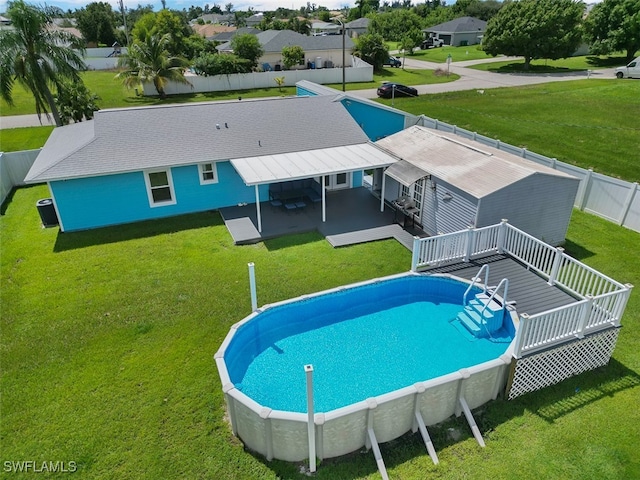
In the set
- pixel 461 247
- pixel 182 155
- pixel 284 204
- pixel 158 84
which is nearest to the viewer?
pixel 461 247

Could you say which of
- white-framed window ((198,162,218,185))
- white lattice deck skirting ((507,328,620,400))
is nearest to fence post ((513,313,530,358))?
white lattice deck skirting ((507,328,620,400))

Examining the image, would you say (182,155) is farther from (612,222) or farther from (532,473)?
(612,222)

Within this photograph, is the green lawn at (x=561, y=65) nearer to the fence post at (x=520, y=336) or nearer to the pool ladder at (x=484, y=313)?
the pool ladder at (x=484, y=313)

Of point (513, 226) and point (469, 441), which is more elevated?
point (513, 226)

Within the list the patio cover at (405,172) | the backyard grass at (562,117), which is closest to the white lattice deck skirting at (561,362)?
the patio cover at (405,172)

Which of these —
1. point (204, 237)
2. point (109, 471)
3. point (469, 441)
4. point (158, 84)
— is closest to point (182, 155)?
point (204, 237)

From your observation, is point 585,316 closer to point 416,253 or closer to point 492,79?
point 416,253

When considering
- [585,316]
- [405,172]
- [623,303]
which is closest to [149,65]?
[405,172]
